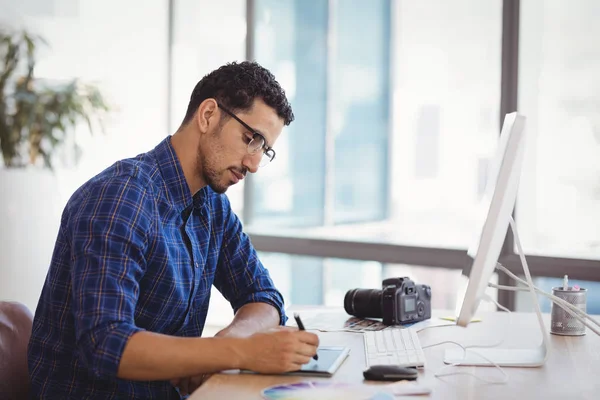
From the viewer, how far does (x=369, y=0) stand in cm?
411

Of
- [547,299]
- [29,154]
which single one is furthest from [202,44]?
[547,299]

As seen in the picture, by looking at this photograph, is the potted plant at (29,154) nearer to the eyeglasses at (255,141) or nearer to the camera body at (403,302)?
the eyeglasses at (255,141)

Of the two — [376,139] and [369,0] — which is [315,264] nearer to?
[376,139]

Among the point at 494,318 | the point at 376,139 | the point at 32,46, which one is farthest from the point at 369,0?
the point at 494,318

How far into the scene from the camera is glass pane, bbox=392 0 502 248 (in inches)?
148

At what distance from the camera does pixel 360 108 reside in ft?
13.7

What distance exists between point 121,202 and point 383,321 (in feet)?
2.84

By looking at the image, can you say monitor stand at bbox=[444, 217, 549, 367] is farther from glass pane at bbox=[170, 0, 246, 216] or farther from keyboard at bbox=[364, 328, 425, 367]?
glass pane at bbox=[170, 0, 246, 216]

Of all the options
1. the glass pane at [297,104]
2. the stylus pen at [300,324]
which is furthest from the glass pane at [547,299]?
the stylus pen at [300,324]

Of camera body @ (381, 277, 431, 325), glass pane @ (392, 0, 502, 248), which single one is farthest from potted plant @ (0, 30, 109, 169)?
camera body @ (381, 277, 431, 325)

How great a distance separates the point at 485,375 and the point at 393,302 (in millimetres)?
541

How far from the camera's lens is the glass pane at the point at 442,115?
148 inches

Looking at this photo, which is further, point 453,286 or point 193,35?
point 193,35

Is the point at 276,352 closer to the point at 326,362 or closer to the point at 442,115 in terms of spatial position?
the point at 326,362
